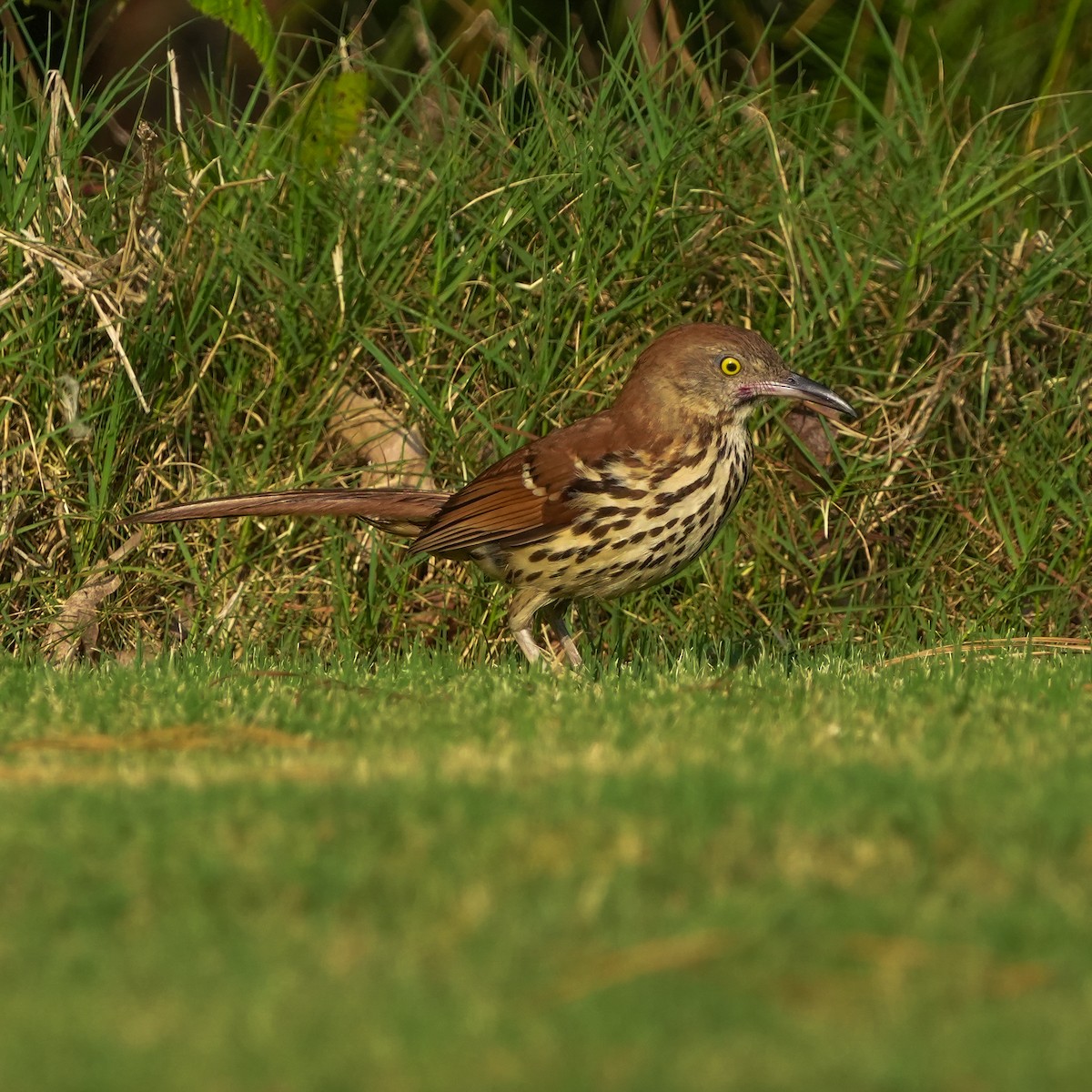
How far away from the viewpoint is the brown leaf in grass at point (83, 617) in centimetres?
562

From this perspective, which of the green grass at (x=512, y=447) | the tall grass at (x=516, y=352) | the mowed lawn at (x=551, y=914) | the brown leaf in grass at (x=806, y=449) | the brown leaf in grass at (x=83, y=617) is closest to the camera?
the mowed lawn at (x=551, y=914)

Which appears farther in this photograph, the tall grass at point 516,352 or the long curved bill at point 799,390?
the tall grass at point 516,352

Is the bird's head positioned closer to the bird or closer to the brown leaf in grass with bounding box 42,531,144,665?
the bird

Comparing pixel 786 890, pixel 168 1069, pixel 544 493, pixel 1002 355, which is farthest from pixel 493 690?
pixel 1002 355

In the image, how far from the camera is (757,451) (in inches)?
238

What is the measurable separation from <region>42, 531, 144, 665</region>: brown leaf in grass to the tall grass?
0.13 ft

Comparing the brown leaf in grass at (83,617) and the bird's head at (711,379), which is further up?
the bird's head at (711,379)

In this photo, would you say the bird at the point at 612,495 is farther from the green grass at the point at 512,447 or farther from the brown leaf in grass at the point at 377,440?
the brown leaf in grass at the point at 377,440

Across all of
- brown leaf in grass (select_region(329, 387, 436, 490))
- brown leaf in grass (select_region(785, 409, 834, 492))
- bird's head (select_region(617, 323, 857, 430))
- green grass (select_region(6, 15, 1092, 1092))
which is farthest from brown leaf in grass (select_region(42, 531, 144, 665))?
brown leaf in grass (select_region(785, 409, 834, 492))

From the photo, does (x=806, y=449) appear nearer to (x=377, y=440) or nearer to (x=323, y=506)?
(x=377, y=440)

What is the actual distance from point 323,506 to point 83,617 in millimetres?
941

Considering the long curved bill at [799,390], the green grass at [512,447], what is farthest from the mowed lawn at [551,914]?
the long curved bill at [799,390]

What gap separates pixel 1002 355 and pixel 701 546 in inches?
65.0

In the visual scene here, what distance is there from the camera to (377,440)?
6043 mm
